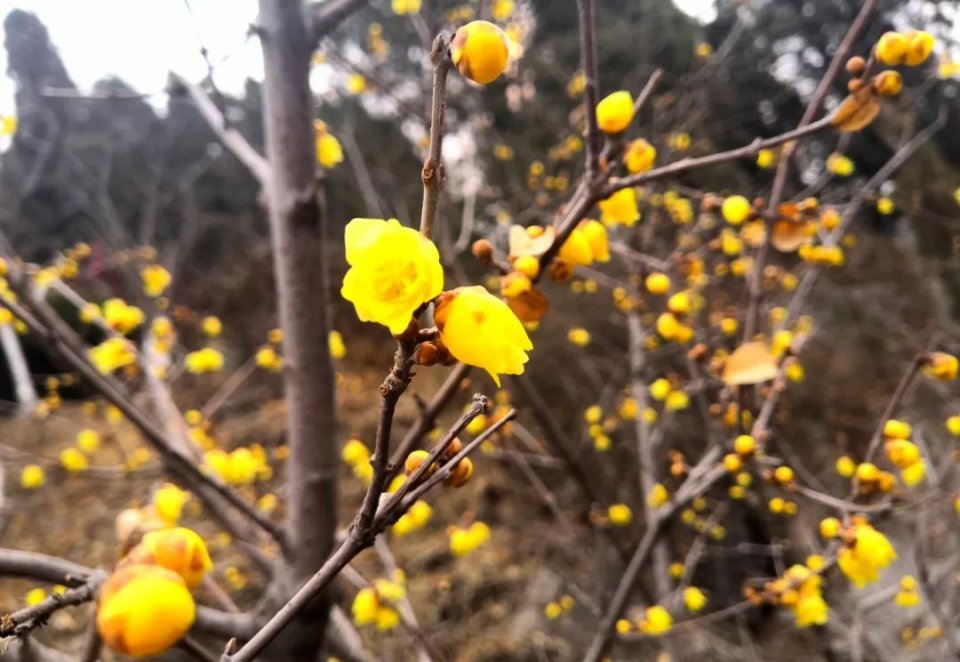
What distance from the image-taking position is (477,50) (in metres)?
0.56

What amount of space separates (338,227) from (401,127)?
1.61 meters

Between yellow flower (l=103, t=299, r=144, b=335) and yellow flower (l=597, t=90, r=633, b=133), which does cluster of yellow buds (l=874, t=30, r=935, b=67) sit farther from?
yellow flower (l=103, t=299, r=144, b=335)

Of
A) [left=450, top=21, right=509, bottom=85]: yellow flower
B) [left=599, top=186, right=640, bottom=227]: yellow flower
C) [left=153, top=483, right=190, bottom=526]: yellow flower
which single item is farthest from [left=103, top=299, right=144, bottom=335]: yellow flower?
[left=450, top=21, right=509, bottom=85]: yellow flower

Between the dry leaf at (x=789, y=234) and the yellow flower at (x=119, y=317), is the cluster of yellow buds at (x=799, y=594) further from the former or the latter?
the yellow flower at (x=119, y=317)

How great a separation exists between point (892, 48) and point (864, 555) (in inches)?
30.7

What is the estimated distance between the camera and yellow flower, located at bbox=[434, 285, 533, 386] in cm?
46

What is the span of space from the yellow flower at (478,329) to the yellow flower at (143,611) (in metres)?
0.25

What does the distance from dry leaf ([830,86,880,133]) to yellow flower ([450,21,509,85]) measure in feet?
1.64

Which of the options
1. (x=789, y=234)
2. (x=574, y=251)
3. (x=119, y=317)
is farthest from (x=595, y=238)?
(x=119, y=317)

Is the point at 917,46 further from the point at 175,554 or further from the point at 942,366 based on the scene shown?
the point at 175,554

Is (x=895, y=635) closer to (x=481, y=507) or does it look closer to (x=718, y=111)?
(x=481, y=507)

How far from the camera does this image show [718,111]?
655 centimetres

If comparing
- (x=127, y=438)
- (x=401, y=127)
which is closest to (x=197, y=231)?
(x=401, y=127)

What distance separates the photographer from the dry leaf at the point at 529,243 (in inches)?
28.5
